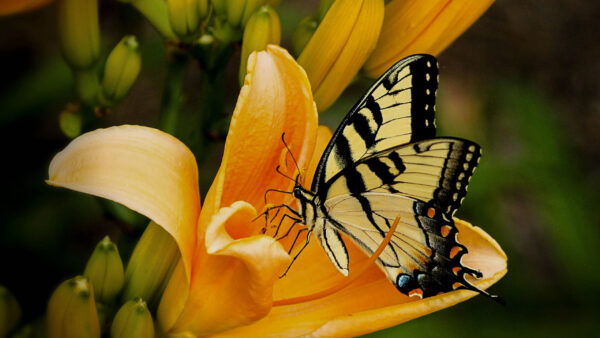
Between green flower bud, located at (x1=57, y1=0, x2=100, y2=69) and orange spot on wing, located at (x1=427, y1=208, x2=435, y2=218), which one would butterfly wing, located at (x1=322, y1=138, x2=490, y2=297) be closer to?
orange spot on wing, located at (x1=427, y1=208, x2=435, y2=218)

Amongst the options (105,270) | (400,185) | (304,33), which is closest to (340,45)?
(304,33)

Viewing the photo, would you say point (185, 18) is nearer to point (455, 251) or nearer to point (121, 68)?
point (121, 68)

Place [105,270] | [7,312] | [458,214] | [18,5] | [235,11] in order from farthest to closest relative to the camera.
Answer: [458,214]
[235,11]
[105,270]
[7,312]
[18,5]

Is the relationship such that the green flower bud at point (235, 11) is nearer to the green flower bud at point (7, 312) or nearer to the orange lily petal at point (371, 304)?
the orange lily petal at point (371, 304)

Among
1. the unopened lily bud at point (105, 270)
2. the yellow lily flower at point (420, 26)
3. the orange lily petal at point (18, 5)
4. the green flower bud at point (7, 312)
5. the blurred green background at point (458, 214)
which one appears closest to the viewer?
the orange lily petal at point (18, 5)

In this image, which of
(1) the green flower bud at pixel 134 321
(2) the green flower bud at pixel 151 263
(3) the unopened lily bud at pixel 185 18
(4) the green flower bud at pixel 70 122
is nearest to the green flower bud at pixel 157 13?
(3) the unopened lily bud at pixel 185 18

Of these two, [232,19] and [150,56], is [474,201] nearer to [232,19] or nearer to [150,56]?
[150,56]
